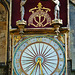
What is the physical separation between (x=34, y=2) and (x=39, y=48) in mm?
1334

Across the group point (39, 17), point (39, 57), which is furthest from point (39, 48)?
point (39, 17)

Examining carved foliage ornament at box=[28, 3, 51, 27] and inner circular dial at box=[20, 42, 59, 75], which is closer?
inner circular dial at box=[20, 42, 59, 75]

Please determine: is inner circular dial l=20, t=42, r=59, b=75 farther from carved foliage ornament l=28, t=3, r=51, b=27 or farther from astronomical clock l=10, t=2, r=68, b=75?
carved foliage ornament l=28, t=3, r=51, b=27

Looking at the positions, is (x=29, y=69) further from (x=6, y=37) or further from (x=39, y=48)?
(x=6, y=37)

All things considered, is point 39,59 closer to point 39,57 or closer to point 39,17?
point 39,57

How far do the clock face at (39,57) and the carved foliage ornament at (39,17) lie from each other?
1.30 ft

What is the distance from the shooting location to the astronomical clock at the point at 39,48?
569 inches

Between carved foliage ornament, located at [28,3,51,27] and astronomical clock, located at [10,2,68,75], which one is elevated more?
carved foliage ornament, located at [28,3,51,27]

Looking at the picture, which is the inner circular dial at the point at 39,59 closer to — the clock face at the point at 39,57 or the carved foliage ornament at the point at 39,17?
the clock face at the point at 39,57

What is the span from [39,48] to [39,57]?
254 millimetres

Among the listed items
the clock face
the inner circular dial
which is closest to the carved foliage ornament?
the clock face

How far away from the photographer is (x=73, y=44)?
1625 cm

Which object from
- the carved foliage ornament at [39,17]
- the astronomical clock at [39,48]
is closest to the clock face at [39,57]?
the astronomical clock at [39,48]

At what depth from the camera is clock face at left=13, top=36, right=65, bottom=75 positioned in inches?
569
